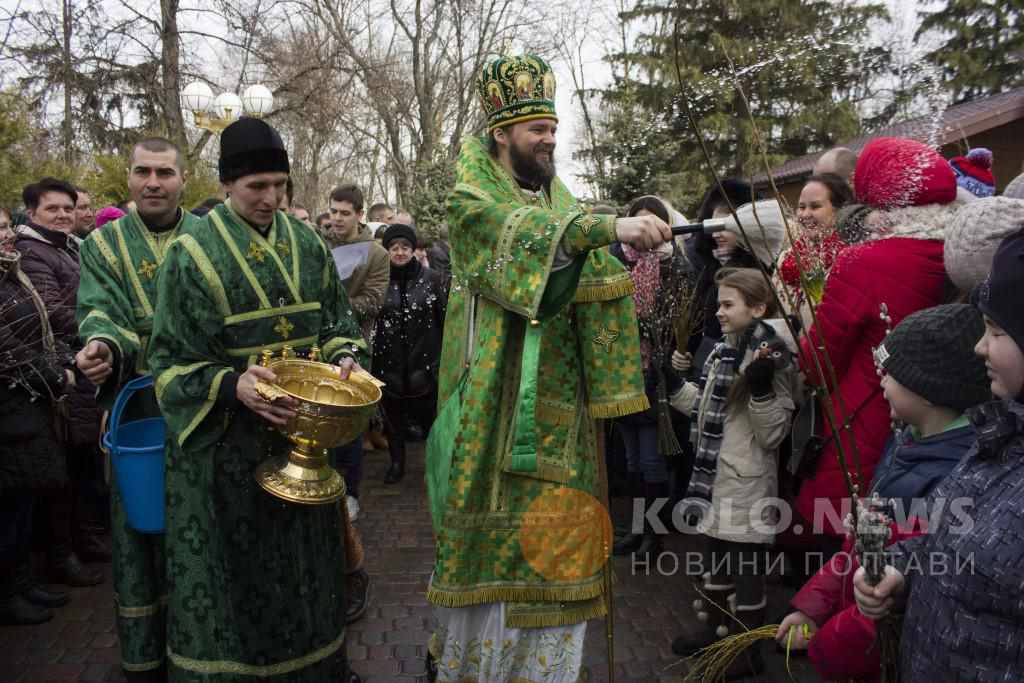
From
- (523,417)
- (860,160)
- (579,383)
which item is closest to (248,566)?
(523,417)

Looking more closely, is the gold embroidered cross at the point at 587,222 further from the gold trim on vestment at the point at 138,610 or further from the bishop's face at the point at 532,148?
the gold trim on vestment at the point at 138,610

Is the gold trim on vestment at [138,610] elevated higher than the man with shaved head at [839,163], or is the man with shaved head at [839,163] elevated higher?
the man with shaved head at [839,163]

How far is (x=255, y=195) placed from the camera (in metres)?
3.07

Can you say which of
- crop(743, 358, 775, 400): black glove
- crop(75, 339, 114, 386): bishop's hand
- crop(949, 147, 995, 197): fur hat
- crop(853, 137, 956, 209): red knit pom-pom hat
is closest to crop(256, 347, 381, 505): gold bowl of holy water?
crop(75, 339, 114, 386): bishop's hand

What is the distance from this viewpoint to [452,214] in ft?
9.80

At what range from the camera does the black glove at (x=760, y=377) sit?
3744 mm

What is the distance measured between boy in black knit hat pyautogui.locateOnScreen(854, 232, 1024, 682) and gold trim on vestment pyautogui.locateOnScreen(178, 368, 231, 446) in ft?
7.03

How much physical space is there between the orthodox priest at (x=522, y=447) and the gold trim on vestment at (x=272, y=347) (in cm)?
63

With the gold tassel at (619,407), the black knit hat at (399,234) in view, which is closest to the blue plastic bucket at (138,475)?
the gold tassel at (619,407)

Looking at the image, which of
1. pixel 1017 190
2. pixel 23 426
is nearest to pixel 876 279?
pixel 1017 190

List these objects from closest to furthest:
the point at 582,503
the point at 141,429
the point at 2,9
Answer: the point at 582,503 < the point at 141,429 < the point at 2,9

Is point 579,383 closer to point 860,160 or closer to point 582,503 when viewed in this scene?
point 582,503

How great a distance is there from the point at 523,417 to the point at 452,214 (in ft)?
2.63

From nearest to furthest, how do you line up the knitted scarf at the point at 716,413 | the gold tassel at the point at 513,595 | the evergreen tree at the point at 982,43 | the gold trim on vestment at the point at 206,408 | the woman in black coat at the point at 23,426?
the gold trim on vestment at the point at 206,408 → the gold tassel at the point at 513,595 → the knitted scarf at the point at 716,413 → the woman in black coat at the point at 23,426 → the evergreen tree at the point at 982,43
